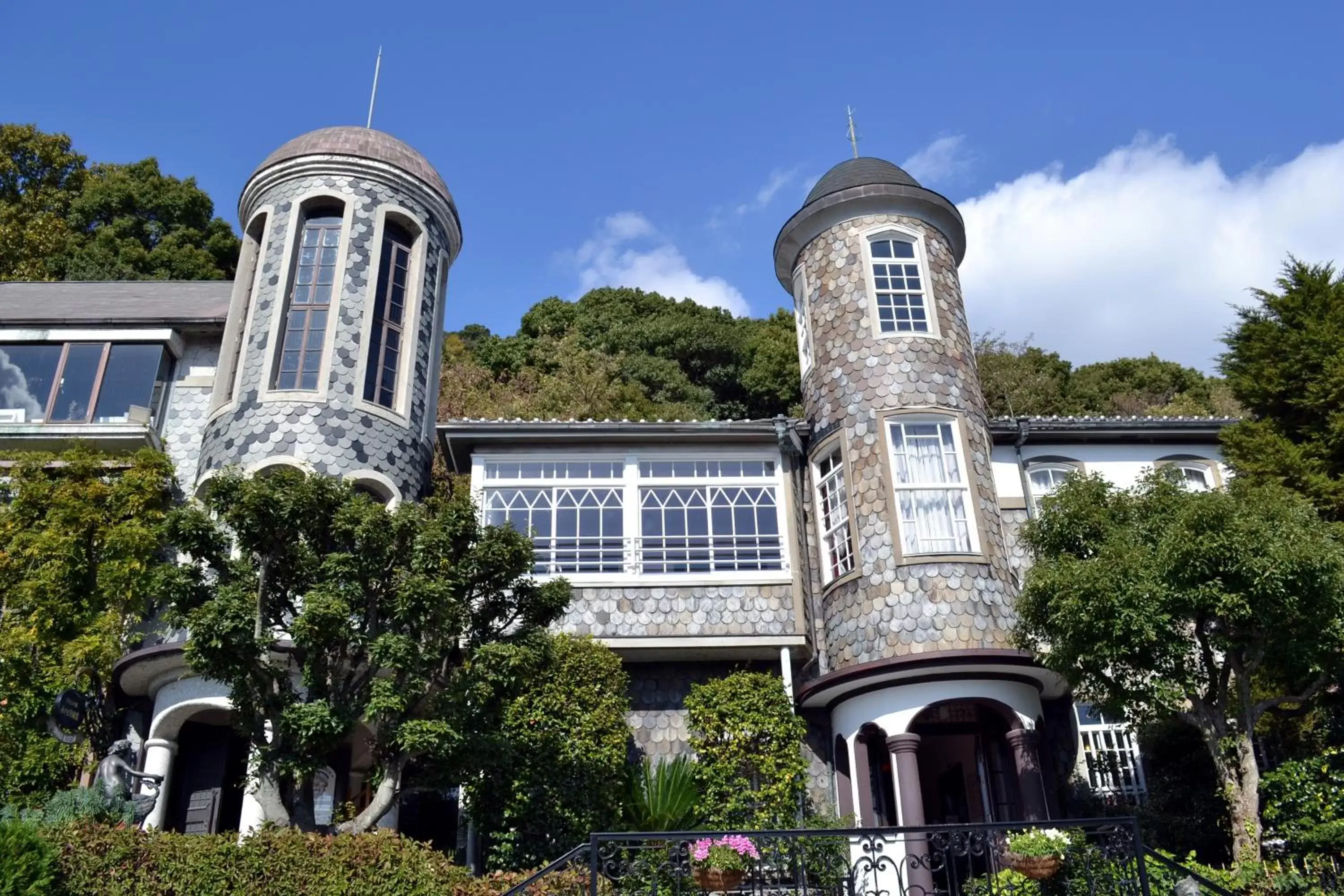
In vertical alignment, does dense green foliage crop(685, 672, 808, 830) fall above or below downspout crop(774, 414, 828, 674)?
below

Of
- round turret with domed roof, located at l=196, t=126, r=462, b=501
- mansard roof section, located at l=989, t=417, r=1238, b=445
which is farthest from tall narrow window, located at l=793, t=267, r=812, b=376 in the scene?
round turret with domed roof, located at l=196, t=126, r=462, b=501

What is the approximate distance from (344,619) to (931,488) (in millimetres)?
9094

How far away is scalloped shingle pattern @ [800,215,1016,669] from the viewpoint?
1441 centimetres

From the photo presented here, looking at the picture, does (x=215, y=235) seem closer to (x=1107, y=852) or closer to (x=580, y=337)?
(x=580, y=337)

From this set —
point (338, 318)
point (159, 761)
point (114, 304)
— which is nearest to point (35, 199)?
point (114, 304)

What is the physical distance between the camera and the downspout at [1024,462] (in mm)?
17016

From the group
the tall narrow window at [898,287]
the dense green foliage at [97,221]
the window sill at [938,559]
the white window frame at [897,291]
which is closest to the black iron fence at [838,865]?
the window sill at [938,559]

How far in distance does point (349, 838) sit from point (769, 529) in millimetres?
8511

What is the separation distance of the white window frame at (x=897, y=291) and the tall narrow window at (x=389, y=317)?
7.86 metres

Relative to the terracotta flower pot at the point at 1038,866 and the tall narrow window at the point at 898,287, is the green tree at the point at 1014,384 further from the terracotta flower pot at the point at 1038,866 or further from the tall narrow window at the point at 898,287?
the terracotta flower pot at the point at 1038,866

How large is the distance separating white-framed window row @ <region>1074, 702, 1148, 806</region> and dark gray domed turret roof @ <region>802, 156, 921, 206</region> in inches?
359

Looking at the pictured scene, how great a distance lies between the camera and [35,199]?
34.2 m

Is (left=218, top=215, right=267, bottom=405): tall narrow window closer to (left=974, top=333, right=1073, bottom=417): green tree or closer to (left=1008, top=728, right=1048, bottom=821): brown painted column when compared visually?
(left=1008, top=728, right=1048, bottom=821): brown painted column

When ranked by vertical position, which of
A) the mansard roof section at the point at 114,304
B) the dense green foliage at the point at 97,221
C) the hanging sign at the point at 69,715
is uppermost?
the dense green foliage at the point at 97,221
